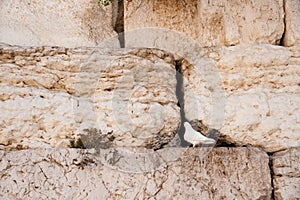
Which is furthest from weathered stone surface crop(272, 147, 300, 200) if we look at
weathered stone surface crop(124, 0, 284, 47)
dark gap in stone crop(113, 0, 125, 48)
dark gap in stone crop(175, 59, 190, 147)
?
dark gap in stone crop(113, 0, 125, 48)

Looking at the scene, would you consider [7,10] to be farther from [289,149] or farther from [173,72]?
[289,149]

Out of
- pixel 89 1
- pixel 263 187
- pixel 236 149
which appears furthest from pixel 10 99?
pixel 263 187

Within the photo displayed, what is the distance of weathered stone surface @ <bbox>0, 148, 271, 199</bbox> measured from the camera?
2342mm

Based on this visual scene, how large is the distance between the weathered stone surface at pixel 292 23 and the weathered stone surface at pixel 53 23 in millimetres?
1080

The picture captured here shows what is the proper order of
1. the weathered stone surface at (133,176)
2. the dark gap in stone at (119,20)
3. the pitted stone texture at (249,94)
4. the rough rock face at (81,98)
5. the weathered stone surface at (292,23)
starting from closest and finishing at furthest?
the weathered stone surface at (133,176)
the rough rock face at (81,98)
the pitted stone texture at (249,94)
the weathered stone surface at (292,23)
the dark gap in stone at (119,20)

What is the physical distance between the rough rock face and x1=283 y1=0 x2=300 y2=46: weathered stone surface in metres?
0.80

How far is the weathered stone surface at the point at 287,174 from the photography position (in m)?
2.48

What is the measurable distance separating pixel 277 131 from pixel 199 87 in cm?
50

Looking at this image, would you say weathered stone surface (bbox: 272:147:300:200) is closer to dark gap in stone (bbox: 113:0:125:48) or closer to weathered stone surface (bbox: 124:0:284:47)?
weathered stone surface (bbox: 124:0:284:47)

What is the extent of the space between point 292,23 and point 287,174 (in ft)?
2.97

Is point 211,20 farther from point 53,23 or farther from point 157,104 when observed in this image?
point 53,23

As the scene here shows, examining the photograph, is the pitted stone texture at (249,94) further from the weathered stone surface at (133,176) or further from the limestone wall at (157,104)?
the weathered stone surface at (133,176)

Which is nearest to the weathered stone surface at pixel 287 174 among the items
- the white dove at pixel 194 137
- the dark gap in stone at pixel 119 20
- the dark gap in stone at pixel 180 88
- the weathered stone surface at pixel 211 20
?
the white dove at pixel 194 137

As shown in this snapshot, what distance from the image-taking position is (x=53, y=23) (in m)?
2.88
